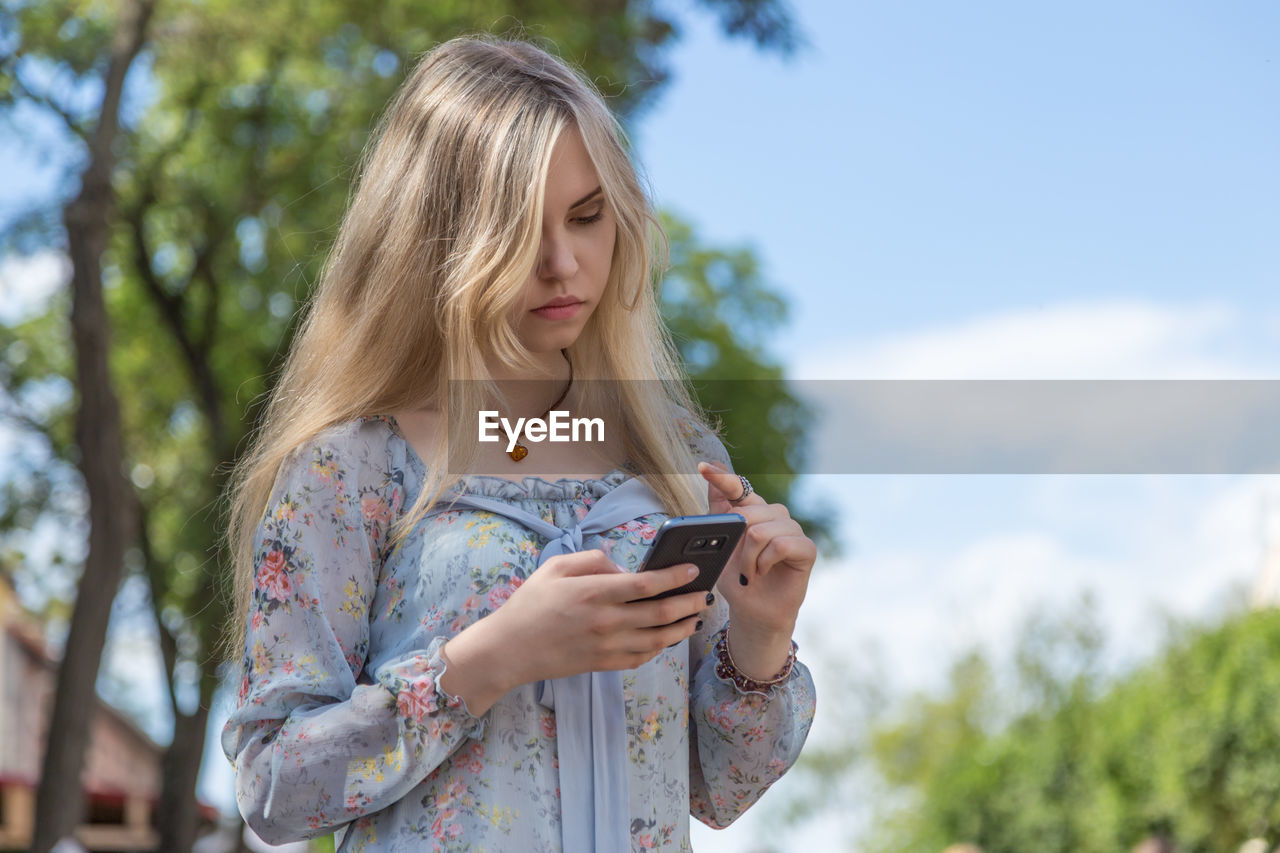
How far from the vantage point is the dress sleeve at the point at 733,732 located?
2.16 meters

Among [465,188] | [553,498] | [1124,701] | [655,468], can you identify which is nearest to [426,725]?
[553,498]

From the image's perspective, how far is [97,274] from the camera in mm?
9773

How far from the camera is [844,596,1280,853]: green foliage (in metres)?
16.7

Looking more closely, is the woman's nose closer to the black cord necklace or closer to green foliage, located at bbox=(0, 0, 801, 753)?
the black cord necklace

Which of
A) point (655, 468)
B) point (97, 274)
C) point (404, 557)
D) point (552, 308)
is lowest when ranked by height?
point (404, 557)

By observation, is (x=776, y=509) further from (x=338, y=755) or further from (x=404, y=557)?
(x=338, y=755)

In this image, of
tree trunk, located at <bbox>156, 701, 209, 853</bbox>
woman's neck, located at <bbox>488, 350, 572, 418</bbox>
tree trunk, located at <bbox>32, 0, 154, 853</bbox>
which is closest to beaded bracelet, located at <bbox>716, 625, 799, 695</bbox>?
woman's neck, located at <bbox>488, 350, 572, 418</bbox>

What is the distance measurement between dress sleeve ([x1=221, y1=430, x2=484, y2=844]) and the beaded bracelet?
0.41 meters

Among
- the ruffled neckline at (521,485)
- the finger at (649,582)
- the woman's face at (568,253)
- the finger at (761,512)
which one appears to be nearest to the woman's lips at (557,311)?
the woman's face at (568,253)

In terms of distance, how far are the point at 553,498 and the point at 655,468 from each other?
7.5 inches

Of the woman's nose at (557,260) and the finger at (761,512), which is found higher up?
the woman's nose at (557,260)

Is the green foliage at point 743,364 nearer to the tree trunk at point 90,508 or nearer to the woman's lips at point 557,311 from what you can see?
the tree trunk at point 90,508

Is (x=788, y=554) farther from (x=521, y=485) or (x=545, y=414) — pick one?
(x=545, y=414)

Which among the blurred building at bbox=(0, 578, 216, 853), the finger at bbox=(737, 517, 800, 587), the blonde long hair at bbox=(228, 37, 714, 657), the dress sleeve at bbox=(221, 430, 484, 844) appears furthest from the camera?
the blurred building at bbox=(0, 578, 216, 853)
